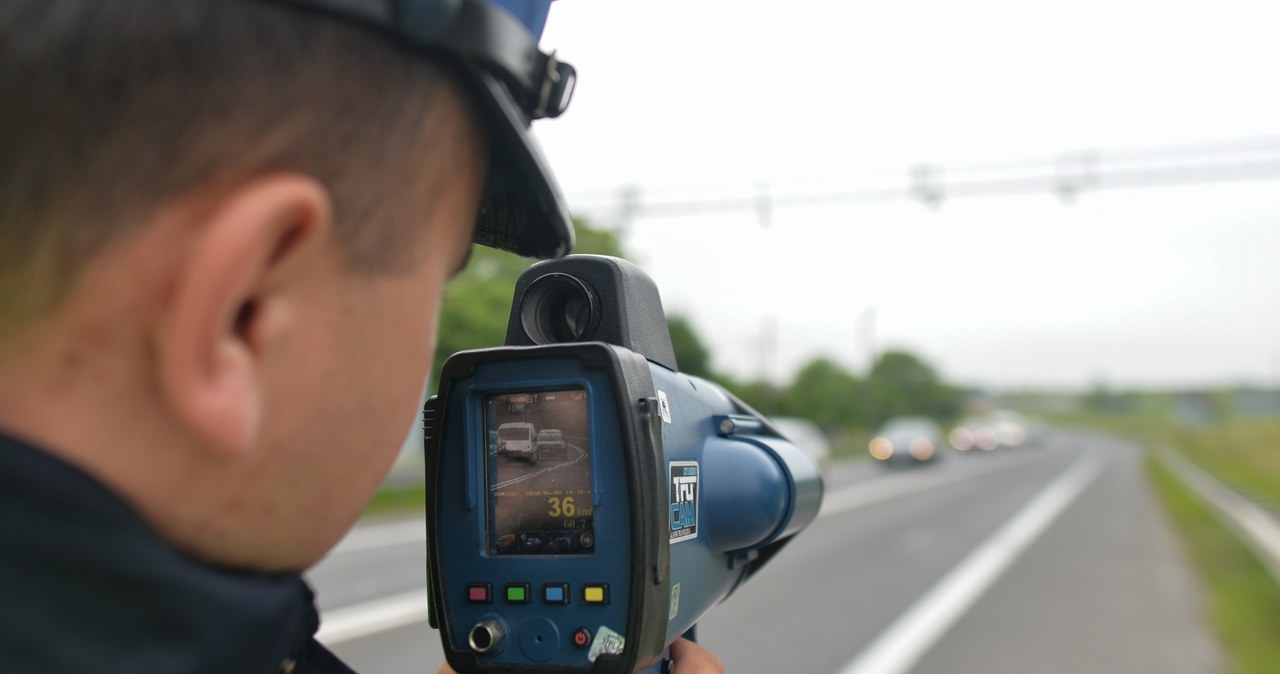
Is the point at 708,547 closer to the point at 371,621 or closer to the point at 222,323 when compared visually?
the point at 222,323

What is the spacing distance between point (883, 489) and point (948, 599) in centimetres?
1555

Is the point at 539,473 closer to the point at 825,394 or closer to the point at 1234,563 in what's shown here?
the point at 1234,563

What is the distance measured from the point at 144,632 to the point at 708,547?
730 millimetres

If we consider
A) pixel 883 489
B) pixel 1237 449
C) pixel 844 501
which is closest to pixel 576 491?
pixel 844 501

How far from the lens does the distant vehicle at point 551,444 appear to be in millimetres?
1125

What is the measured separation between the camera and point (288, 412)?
26.0 inches

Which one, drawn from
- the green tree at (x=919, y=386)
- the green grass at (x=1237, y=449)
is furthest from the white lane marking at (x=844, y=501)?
the green tree at (x=919, y=386)

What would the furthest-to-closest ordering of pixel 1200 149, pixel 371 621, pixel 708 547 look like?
pixel 1200 149, pixel 371 621, pixel 708 547

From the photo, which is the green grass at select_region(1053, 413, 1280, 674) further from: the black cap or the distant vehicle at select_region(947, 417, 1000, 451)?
the distant vehicle at select_region(947, 417, 1000, 451)

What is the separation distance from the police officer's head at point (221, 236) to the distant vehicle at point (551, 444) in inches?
16.5

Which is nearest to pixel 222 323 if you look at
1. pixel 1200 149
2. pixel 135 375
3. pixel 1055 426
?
pixel 135 375

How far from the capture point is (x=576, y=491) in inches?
43.8

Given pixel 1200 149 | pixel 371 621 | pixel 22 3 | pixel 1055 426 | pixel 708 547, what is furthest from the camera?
pixel 1055 426

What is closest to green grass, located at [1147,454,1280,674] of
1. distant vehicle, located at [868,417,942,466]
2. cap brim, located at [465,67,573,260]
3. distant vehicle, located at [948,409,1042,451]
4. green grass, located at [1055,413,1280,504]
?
green grass, located at [1055,413,1280,504]
